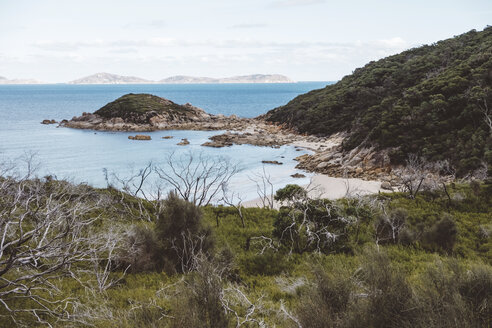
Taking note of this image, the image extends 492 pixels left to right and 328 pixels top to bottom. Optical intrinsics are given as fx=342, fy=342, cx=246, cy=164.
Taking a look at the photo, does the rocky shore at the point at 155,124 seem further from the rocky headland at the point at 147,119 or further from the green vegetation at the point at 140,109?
the green vegetation at the point at 140,109

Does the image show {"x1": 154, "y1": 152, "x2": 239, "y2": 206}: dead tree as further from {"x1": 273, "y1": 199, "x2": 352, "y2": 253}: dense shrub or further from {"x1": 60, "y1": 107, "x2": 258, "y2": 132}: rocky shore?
{"x1": 60, "y1": 107, "x2": 258, "y2": 132}: rocky shore

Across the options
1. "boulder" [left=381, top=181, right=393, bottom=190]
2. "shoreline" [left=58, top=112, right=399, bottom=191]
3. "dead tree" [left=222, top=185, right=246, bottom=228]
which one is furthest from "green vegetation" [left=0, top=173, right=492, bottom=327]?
"shoreline" [left=58, top=112, right=399, bottom=191]

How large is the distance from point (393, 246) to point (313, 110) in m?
48.7

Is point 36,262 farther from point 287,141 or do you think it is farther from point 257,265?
point 287,141

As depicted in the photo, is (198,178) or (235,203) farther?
(235,203)

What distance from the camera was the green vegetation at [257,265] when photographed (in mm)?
5809

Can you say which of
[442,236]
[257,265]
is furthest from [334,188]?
[257,265]

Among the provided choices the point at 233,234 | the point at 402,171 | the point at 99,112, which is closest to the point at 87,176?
the point at 233,234

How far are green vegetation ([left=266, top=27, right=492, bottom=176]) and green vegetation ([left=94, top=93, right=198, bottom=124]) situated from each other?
32.4m

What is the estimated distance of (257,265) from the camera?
12578 millimetres

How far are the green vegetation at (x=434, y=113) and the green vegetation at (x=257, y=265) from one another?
9.13 m

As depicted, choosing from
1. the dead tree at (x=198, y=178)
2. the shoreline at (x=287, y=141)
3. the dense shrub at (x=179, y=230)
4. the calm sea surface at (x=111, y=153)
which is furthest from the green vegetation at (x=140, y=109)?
the dense shrub at (x=179, y=230)

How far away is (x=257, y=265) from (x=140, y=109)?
65059mm

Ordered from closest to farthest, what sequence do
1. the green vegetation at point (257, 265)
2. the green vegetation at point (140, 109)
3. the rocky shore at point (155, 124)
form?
the green vegetation at point (257, 265), the rocky shore at point (155, 124), the green vegetation at point (140, 109)
